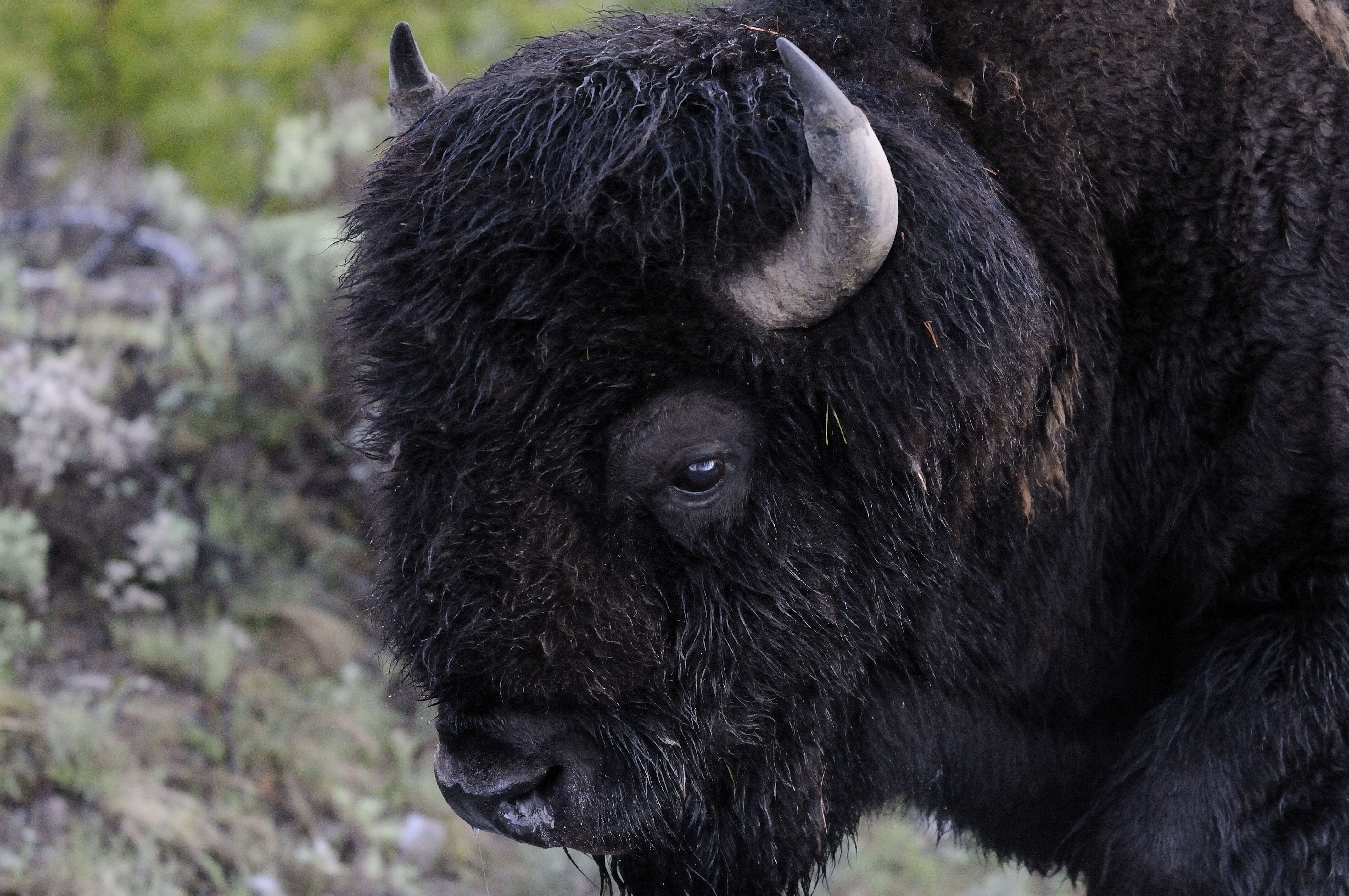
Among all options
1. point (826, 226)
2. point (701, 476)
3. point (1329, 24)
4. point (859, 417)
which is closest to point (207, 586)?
point (701, 476)

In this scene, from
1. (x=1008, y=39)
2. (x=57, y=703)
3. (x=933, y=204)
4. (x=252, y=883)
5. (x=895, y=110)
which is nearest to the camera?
(x=933, y=204)

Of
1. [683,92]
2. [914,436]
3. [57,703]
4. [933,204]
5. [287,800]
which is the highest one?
[683,92]

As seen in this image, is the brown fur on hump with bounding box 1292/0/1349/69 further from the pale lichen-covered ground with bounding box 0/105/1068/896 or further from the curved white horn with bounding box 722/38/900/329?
the pale lichen-covered ground with bounding box 0/105/1068/896

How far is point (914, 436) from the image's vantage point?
8.36 feet

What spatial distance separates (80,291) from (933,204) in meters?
5.48

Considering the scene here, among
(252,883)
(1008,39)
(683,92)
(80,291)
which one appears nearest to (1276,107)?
(1008,39)

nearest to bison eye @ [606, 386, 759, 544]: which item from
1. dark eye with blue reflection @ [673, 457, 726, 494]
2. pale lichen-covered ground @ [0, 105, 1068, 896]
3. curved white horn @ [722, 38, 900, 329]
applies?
dark eye with blue reflection @ [673, 457, 726, 494]

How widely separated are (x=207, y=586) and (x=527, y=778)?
3.68 meters

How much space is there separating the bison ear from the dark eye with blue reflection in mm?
1132

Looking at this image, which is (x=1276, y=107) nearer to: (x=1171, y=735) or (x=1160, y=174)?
(x=1160, y=174)

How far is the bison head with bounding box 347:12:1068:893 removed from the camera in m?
2.41

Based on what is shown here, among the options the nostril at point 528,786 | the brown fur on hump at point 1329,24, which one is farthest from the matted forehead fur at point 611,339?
the brown fur on hump at point 1329,24

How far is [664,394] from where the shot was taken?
2480 millimetres

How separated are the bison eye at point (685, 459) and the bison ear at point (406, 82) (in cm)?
104
